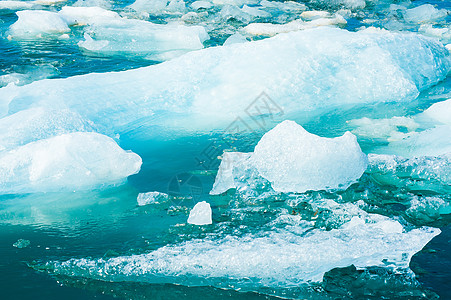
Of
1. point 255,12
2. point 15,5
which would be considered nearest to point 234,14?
point 255,12

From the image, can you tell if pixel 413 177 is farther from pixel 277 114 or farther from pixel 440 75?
pixel 440 75

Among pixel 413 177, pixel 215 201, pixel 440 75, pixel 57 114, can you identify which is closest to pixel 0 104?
pixel 57 114

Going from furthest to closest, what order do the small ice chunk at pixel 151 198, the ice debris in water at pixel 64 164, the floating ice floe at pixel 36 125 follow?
the floating ice floe at pixel 36 125, the ice debris in water at pixel 64 164, the small ice chunk at pixel 151 198

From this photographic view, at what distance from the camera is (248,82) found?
4.67 meters

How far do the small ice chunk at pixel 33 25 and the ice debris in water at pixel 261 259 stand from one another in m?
5.88

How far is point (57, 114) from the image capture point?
12.6ft

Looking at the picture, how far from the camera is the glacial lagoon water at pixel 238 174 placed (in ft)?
8.10

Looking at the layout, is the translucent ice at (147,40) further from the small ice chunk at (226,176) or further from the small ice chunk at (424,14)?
the small ice chunk at (424,14)

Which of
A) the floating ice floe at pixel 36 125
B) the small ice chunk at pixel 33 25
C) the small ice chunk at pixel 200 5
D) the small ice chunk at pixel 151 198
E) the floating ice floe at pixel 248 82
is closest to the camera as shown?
the small ice chunk at pixel 151 198

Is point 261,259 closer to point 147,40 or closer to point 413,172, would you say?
point 413,172

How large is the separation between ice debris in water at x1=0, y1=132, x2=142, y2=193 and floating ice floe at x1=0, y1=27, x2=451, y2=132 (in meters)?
0.81

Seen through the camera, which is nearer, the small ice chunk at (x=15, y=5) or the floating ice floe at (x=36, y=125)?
the floating ice floe at (x=36, y=125)

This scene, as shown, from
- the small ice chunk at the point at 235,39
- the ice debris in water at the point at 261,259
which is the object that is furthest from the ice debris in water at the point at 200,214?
the small ice chunk at the point at 235,39

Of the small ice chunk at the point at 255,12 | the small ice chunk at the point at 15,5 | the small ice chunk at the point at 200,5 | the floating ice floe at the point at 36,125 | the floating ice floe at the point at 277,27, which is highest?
the floating ice floe at the point at 36,125
